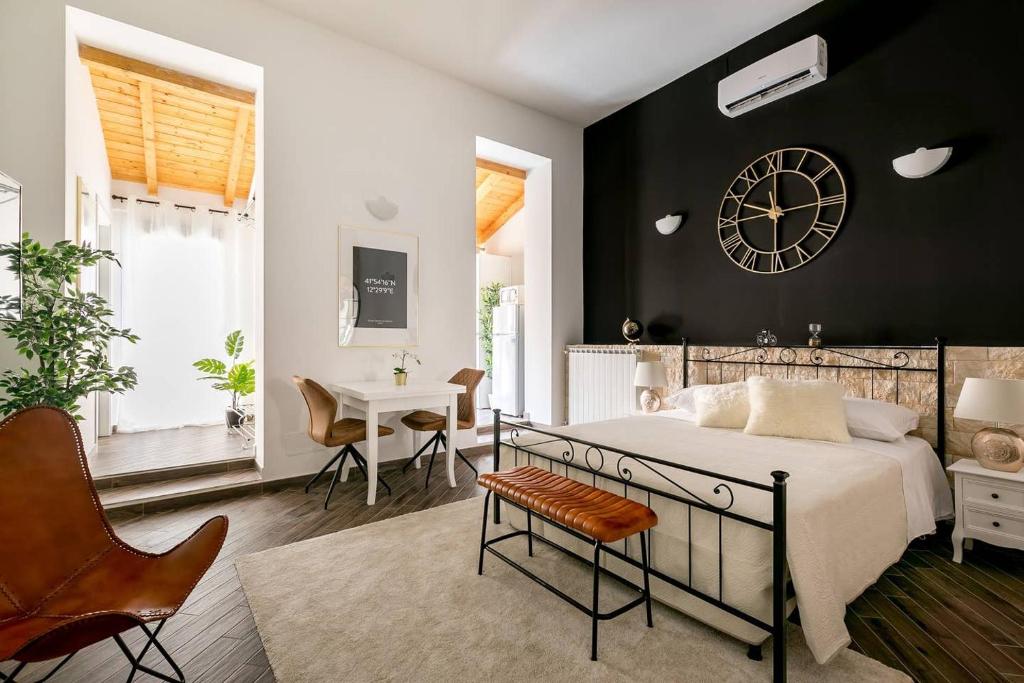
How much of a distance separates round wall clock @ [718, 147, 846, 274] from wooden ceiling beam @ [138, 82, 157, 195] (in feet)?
17.5

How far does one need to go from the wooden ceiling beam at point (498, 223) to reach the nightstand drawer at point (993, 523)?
645 centimetres

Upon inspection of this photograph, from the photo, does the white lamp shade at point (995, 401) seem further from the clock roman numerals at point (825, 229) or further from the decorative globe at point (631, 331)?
the decorative globe at point (631, 331)

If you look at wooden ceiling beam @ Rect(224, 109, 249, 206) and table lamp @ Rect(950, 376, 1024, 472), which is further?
wooden ceiling beam @ Rect(224, 109, 249, 206)

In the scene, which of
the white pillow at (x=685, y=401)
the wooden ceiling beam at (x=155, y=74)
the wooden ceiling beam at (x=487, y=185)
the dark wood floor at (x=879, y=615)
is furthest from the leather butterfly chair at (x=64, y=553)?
the wooden ceiling beam at (x=487, y=185)

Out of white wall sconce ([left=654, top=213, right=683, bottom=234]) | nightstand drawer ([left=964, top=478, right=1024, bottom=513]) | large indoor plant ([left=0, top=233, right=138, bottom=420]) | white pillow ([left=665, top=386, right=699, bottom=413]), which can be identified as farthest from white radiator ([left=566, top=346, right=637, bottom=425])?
large indoor plant ([left=0, top=233, right=138, bottom=420])

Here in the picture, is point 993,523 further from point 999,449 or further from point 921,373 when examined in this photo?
point 921,373

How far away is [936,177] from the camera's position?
3064 mm

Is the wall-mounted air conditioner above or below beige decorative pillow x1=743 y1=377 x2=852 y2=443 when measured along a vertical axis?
above

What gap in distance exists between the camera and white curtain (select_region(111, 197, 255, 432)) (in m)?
5.47

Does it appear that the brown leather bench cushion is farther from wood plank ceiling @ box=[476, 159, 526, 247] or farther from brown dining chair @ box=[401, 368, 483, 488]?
wood plank ceiling @ box=[476, 159, 526, 247]

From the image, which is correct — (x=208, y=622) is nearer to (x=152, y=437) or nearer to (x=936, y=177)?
(x=152, y=437)

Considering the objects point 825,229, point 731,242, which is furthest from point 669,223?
point 825,229

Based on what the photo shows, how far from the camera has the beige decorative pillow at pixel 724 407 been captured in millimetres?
3113

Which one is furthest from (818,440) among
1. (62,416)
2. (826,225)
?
(62,416)
